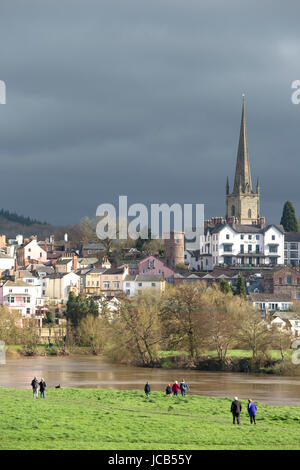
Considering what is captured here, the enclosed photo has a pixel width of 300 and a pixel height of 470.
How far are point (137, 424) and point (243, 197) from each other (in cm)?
13955

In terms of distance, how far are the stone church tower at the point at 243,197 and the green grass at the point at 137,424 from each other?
125 meters

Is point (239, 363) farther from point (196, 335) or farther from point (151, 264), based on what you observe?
point (151, 264)

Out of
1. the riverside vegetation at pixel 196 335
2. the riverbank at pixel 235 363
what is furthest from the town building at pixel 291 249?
the riverbank at pixel 235 363

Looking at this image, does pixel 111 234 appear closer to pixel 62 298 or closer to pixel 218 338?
pixel 62 298

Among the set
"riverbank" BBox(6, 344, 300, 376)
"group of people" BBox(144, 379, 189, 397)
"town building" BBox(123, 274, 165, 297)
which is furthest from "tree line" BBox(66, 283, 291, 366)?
"town building" BBox(123, 274, 165, 297)

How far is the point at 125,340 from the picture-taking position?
83.5m

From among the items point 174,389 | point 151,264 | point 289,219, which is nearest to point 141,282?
point 151,264

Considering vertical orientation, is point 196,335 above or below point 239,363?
above

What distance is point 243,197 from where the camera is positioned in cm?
17662

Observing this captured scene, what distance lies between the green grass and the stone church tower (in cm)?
12484

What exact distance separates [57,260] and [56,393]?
4327 inches

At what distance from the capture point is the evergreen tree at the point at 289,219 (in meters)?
167
